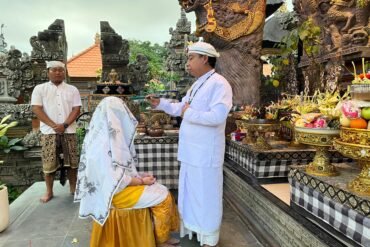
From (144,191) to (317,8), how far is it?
4002 millimetres

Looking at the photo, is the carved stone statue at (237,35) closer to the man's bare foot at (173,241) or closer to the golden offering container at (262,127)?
the golden offering container at (262,127)

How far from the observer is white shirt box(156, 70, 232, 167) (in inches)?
88.4

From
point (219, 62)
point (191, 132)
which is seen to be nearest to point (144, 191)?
point (191, 132)

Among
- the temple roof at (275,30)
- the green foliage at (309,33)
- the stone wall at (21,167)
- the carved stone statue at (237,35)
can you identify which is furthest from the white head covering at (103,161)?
the temple roof at (275,30)

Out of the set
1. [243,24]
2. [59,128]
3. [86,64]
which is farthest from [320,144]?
[86,64]

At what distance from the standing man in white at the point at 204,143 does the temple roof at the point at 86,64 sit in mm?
12929

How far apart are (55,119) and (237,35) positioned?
2.95m

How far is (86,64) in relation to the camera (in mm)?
16625

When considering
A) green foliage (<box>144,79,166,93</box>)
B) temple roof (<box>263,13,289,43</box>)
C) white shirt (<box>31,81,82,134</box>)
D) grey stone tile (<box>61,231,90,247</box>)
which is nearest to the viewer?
grey stone tile (<box>61,231,90,247</box>)

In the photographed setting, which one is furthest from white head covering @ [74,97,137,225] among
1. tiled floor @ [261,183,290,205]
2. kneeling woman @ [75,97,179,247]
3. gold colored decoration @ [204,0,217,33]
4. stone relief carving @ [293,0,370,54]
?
stone relief carving @ [293,0,370,54]

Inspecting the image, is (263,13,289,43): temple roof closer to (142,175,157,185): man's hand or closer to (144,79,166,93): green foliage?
(144,79,166,93): green foliage

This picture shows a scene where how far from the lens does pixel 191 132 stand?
238 centimetres

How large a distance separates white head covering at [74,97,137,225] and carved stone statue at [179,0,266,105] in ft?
9.55

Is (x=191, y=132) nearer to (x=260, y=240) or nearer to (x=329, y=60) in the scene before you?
(x=260, y=240)
